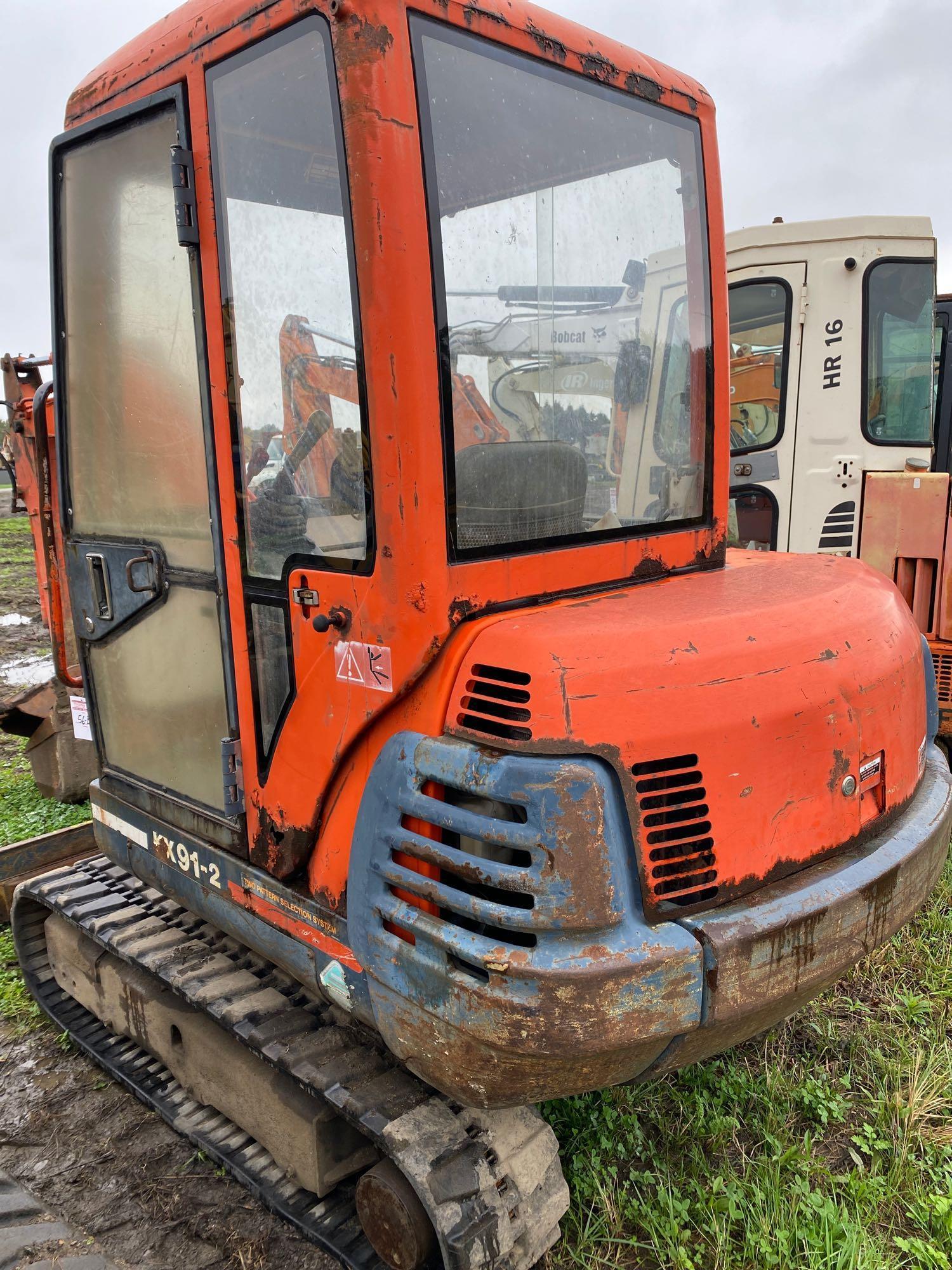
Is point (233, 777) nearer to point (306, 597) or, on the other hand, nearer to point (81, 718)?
point (306, 597)

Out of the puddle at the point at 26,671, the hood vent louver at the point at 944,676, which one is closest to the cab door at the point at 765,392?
the hood vent louver at the point at 944,676

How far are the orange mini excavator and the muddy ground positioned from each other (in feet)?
0.28

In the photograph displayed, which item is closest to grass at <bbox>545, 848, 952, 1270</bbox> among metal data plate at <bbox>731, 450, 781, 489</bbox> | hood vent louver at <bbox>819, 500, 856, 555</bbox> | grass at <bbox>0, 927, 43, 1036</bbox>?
grass at <bbox>0, 927, 43, 1036</bbox>

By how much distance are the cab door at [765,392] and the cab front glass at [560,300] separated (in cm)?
261

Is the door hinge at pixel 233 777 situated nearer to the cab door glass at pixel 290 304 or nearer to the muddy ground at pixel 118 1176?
the cab door glass at pixel 290 304

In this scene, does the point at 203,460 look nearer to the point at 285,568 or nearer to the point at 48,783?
the point at 285,568

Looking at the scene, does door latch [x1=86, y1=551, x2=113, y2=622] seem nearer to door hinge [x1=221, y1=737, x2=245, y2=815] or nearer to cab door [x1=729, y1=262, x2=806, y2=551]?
door hinge [x1=221, y1=737, x2=245, y2=815]

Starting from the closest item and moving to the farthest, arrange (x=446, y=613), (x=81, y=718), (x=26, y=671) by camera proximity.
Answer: (x=446, y=613)
(x=81, y=718)
(x=26, y=671)

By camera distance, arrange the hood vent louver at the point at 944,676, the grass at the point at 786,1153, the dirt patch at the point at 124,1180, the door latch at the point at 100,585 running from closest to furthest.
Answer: the grass at the point at 786,1153 → the dirt patch at the point at 124,1180 → the door latch at the point at 100,585 → the hood vent louver at the point at 944,676

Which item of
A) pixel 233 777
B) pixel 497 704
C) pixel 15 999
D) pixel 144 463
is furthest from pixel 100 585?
pixel 15 999

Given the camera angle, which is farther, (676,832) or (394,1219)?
(394,1219)

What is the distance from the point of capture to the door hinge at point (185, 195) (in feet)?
7.03

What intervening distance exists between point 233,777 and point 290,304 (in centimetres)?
116

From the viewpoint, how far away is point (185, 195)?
7.06 feet
